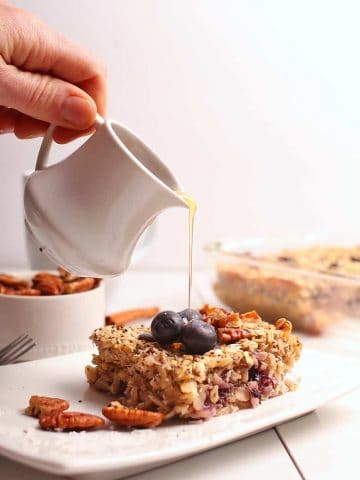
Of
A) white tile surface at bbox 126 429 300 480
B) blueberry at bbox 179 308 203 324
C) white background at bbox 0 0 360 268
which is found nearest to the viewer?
white tile surface at bbox 126 429 300 480

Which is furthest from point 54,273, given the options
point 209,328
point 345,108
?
point 345,108

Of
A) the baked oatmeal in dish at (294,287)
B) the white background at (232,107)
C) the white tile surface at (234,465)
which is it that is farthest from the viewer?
the white background at (232,107)

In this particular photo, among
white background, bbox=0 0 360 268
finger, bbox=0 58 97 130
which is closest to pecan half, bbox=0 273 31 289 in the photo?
finger, bbox=0 58 97 130

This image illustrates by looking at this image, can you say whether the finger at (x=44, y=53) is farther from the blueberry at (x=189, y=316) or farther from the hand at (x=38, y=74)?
the blueberry at (x=189, y=316)

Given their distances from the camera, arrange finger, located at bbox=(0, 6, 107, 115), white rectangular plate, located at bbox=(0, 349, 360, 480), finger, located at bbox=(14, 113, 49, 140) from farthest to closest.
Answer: finger, located at bbox=(14, 113, 49, 140) < finger, located at bbox=(0, 6, 107, 115) < white rectangular plate, located at bbox=(0, 349, 360, 480)

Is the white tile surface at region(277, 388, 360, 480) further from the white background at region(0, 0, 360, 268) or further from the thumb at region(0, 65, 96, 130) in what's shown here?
the white background at region(0, 0, 360, 268)

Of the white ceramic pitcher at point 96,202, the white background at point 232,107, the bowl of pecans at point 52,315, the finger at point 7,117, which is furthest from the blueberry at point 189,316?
the white background at point 232,107

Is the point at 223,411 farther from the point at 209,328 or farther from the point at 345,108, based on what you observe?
the point at 345,108

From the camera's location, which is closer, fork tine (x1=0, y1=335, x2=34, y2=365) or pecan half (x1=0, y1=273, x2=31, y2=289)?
fork tine (x1=0, y1=335, x2=34, y2=365)
